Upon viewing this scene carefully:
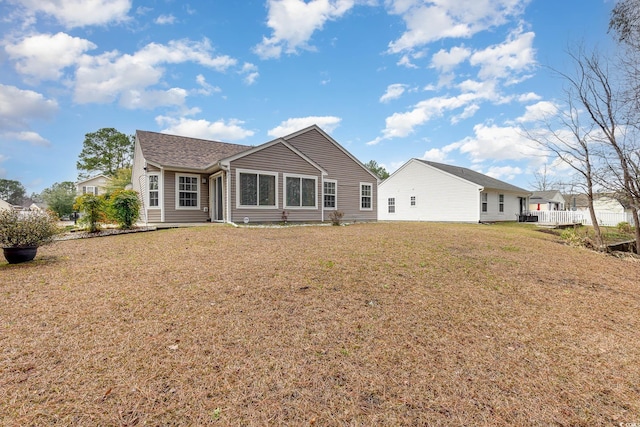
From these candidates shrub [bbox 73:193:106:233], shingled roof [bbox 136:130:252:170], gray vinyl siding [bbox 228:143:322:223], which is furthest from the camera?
shingled roof [bbox 136:130:252:170]

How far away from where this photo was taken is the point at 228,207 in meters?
12.4

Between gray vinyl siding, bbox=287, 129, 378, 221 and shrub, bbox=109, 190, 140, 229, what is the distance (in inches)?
334

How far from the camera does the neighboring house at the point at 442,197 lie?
22188mm

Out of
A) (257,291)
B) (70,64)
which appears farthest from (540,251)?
(70,64)

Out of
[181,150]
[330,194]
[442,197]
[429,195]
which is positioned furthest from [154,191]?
[442,197]

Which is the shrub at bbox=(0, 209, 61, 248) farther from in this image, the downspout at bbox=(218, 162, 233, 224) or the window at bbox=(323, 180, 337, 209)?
the window at bbox=(323, 180, 337, 209)

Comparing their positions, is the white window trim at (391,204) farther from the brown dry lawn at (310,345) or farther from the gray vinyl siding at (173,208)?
the brown dry lawn at (310,345)

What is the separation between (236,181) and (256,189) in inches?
41.7

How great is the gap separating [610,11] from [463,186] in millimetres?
14801

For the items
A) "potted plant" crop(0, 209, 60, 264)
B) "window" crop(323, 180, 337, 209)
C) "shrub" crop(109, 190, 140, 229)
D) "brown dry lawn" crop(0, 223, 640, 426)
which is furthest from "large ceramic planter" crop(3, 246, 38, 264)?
"window" crop(323, 180, 337, 209)

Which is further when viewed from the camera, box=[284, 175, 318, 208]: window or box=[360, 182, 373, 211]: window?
box=[360, 182, 373, 211]: window

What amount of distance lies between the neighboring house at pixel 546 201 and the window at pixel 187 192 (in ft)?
142

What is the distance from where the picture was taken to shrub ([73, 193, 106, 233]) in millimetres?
11078

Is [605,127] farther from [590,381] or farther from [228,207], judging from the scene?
[228,207]
